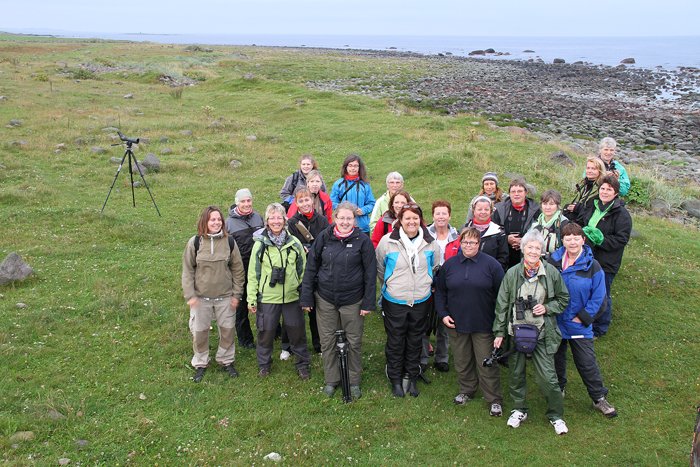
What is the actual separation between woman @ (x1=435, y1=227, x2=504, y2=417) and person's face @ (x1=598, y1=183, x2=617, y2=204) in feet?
8.80

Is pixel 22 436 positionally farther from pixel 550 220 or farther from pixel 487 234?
pixel 550 220

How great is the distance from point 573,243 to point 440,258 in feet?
6.28

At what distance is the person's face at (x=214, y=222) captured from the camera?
806 centimetres

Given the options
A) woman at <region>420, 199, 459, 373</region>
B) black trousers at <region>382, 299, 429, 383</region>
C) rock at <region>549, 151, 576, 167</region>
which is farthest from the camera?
rock at <region>549, 151, 576, 167</region>

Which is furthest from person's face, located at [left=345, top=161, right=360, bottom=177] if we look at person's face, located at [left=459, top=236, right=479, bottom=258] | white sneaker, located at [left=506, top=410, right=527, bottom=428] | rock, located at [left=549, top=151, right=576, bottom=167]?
rock, located at [left=549, top=151, right=576, bottom=167]

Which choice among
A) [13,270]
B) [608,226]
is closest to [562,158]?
[608,226]

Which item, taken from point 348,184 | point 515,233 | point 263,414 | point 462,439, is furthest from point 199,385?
point 515,233

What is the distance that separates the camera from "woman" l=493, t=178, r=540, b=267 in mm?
9250

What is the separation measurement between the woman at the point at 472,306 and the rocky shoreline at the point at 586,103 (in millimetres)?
21079

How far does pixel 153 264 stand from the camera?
1289cm

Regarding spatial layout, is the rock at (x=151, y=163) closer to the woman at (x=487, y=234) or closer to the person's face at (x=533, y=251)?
the woman at (x=487, y=234)

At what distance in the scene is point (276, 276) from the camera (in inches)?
323

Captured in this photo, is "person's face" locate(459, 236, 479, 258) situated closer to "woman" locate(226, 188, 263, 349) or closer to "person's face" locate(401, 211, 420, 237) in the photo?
"person's face" locate(401, 211, 420, 237)

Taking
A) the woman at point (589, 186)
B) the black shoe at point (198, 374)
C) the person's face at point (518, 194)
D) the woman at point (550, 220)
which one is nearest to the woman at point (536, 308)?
the woman at point (550, 220)
